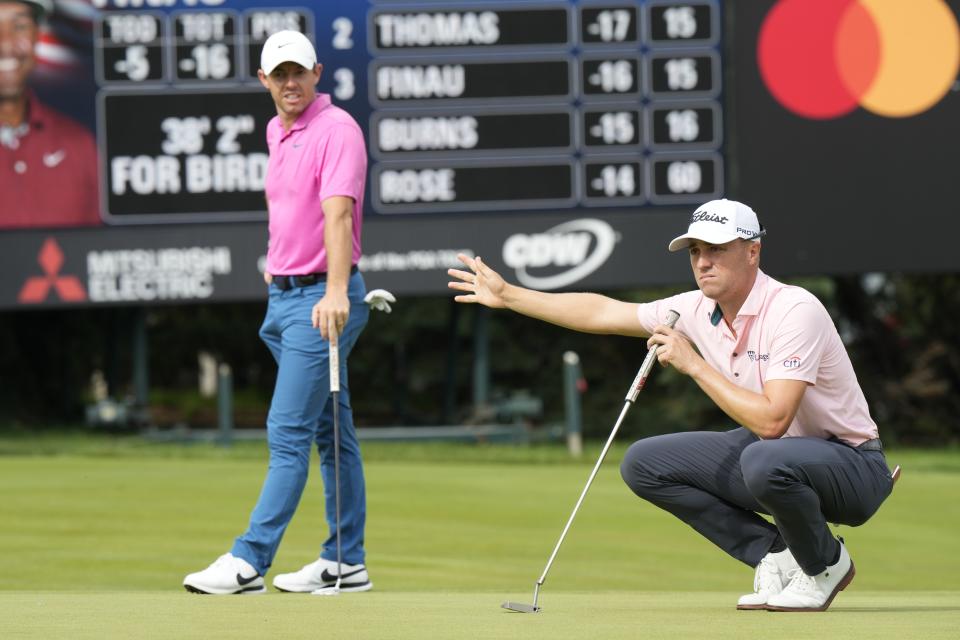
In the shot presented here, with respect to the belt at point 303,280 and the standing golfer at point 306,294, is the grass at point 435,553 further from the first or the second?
the belt at point 303,280

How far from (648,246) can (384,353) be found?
14189 millimetres

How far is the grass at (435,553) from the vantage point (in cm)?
398

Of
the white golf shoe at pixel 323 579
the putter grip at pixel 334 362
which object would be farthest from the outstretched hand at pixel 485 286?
the white golf shoe at pixel 323 579

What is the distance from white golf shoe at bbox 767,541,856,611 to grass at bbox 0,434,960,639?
76 mm

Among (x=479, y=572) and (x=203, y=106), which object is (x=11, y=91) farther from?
(x=479, y=572)

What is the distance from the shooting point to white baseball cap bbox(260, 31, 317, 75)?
Answer: 5.23m

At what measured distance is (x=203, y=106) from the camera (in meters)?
12.4


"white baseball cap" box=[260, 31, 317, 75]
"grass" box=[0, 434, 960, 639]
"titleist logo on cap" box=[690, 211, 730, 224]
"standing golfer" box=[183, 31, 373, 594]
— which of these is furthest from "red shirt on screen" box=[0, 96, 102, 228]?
"titleist logo on cap" box=[690, 211, 730, 224]

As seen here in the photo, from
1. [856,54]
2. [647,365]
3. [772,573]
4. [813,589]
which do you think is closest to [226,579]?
[647,365]

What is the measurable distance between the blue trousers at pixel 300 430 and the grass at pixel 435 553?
278mm

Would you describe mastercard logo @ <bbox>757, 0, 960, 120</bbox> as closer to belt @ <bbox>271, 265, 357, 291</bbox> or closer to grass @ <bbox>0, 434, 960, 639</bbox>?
grass @ <bbox>0, 434, 960, 639</bbox>

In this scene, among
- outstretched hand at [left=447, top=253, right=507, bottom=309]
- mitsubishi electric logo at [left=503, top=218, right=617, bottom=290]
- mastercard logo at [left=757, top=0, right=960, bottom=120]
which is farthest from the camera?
mitsubishi electric logo at [left=503, top=218, right=617, bottom=290]

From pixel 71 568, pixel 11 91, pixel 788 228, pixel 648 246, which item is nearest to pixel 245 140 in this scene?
pixel 11 91

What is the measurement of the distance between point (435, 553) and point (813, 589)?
3299 millimetres
